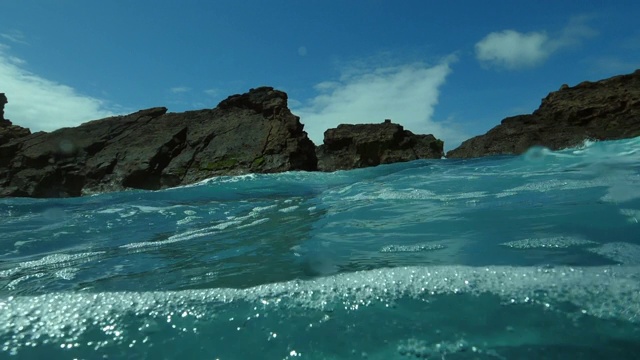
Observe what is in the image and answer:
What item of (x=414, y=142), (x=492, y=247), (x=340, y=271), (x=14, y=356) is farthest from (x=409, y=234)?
(x=414, y=142)

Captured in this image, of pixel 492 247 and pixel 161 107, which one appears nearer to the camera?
pixel 492 247

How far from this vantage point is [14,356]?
164 cm

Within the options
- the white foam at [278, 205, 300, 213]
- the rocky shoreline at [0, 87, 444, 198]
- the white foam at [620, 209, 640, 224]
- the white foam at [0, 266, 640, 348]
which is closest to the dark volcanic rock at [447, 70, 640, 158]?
the rocky shoreline at [0, 87, 444, 198]

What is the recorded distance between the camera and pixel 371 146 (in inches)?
1044

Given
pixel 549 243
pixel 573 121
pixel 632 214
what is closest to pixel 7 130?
pixel 549 243

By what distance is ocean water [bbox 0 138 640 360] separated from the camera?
1.62 meters

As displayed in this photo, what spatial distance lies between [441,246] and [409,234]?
1.97 ft

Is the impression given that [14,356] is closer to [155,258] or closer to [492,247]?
[155,258]

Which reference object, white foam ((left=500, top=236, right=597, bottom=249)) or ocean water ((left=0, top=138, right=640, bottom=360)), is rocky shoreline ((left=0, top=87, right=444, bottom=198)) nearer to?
ocean water ((left=0, top=138, right=640, bottom=360))

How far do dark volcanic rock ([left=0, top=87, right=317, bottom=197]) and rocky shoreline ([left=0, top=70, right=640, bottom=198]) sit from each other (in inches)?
1.8

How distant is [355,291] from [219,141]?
1835 cm

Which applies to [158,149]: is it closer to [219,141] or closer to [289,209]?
[219,141]

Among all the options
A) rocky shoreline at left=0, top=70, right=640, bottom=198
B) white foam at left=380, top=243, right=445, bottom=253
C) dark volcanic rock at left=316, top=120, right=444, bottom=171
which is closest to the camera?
white foam at left=380, top=243, right=445, bottom=253

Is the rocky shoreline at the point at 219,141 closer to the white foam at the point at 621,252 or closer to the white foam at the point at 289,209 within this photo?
the white foam at the point at 289,209
